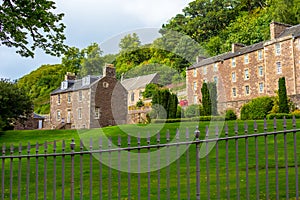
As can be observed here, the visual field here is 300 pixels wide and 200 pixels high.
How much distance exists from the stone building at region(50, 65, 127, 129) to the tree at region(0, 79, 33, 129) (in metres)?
5.41

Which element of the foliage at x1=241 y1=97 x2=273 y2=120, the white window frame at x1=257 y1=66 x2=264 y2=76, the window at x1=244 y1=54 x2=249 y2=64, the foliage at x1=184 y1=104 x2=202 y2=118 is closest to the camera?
the foliage at x1=241 y1=97 x2=273 y2=120

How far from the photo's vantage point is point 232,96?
46562 mm

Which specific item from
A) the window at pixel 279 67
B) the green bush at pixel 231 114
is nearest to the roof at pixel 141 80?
the green bush at pixel 231 114

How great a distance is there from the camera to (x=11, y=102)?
118 feet

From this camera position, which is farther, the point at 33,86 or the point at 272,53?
the point at 33,86

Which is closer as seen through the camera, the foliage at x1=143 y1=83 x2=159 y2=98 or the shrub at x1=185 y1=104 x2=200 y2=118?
the foliage at x1=143 y1=83 x2=159 y2=98

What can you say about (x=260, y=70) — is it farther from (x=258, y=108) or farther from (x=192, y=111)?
(x=192, y=111)

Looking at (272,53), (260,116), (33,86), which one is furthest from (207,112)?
(33,86)

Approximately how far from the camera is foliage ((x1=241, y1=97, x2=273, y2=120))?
106 ft

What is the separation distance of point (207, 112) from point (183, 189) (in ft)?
80.8

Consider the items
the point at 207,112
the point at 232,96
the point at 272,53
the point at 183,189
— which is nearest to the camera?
the point at 183,189

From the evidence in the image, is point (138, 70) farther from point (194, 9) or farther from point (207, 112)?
point (194, 9)

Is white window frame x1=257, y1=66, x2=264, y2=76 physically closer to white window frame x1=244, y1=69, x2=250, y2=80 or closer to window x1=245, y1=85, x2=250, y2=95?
white window frame x1=244, y1=69, x2=250, y2=80

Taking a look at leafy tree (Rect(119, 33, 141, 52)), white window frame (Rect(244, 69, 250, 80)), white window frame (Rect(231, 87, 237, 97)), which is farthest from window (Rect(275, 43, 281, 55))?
leafy tree (Rect(119, 33, 141, 52))
